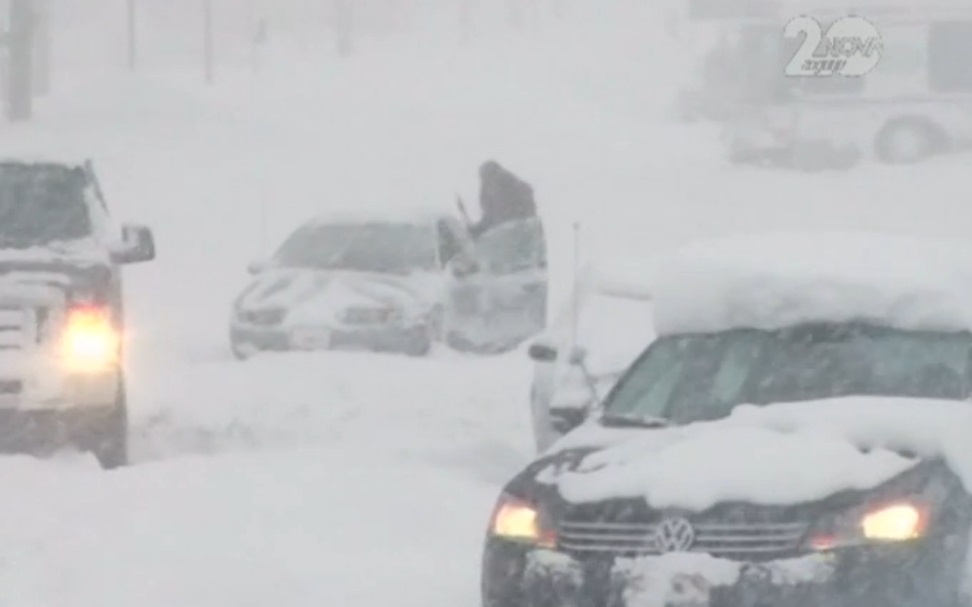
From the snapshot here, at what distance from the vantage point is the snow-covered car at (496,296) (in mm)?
19641

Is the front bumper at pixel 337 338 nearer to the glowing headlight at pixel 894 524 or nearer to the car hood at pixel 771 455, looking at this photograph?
the car hood at pixel 771 455

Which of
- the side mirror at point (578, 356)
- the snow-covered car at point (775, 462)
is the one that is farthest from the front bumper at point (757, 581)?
the side mirror at point (578, 356)

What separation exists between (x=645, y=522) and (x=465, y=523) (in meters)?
3.63

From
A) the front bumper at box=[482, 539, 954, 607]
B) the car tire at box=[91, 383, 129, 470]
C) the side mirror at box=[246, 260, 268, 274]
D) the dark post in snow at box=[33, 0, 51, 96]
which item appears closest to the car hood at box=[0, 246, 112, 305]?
the car tire at box=[91, 383, 129, 470]

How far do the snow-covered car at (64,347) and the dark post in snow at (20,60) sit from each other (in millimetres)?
30891

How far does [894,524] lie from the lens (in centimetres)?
721

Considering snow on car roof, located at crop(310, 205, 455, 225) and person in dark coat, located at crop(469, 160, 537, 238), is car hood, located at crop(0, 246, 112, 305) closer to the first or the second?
person in dark coat, located at crop(469, 160, 537, 238)

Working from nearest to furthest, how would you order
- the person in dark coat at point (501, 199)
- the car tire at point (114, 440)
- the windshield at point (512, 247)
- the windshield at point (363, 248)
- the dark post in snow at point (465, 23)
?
the car tire at point (114, 440) → the windshield at point (512, 247) → the windshield at point (363, 248) → the person in dark coat at point (501, 199) → the dark post in snow at point (465, 23)

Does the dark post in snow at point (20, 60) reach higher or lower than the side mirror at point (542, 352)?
lower

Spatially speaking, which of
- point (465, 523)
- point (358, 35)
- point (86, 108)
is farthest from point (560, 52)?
point (465, 523)

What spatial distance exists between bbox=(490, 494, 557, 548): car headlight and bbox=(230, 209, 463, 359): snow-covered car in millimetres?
11015

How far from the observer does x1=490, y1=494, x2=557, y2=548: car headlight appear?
25.0 feet

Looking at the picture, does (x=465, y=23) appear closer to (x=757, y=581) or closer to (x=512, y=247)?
(x=512, y=247)

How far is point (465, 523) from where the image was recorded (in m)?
11.0
